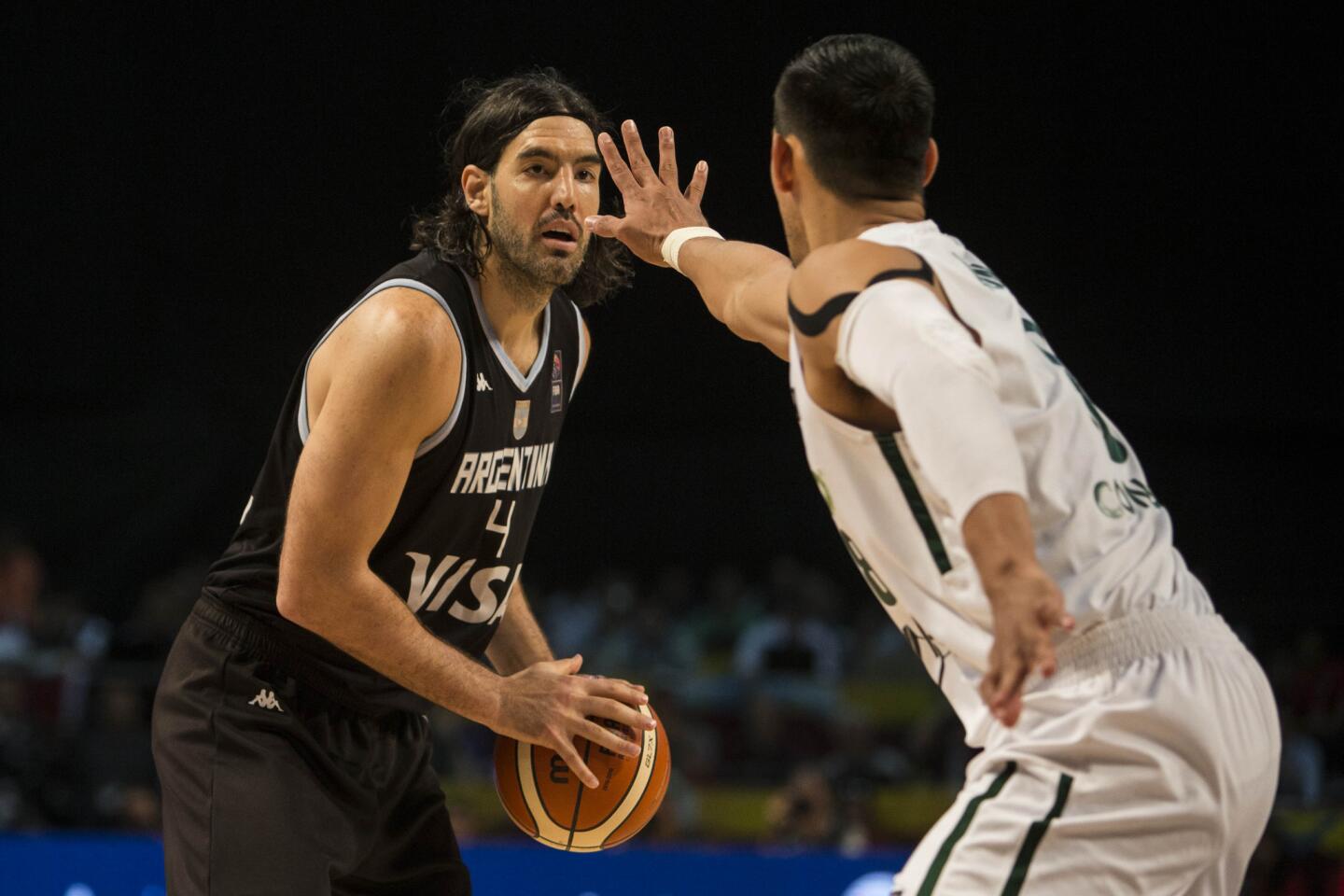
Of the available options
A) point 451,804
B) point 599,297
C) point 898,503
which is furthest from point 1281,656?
point 898,503

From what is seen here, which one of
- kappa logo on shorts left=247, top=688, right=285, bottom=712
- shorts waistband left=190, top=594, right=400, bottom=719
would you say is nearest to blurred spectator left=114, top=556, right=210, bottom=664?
shorts waistband left=190, top=594, right=400, bottom=719

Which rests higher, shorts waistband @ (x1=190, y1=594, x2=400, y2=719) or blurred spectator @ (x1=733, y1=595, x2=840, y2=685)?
shorts waistband @ (x1=190, y1=594, x2=400, y2=719)

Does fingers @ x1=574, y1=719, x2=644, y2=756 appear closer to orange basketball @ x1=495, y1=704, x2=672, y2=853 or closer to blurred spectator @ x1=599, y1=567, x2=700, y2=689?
orange basketball @ x1=495, y1=704, x2=672, y2=853

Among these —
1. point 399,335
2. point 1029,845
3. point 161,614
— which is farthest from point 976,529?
point 161,614

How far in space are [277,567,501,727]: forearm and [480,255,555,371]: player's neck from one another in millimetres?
724

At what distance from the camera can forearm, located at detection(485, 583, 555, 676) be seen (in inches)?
151

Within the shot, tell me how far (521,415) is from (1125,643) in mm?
1722

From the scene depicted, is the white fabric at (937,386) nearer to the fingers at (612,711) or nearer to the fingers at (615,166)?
the fingers at (612,711)

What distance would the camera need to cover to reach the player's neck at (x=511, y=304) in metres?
3.61

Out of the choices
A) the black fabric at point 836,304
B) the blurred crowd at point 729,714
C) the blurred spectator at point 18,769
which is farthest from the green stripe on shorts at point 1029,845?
the blurred spectator at point 18,769

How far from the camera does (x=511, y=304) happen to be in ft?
11.9

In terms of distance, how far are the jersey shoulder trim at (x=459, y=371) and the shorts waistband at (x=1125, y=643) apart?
155 cm

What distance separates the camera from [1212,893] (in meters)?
2.30

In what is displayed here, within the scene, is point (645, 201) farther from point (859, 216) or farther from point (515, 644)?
point (859, 216)
